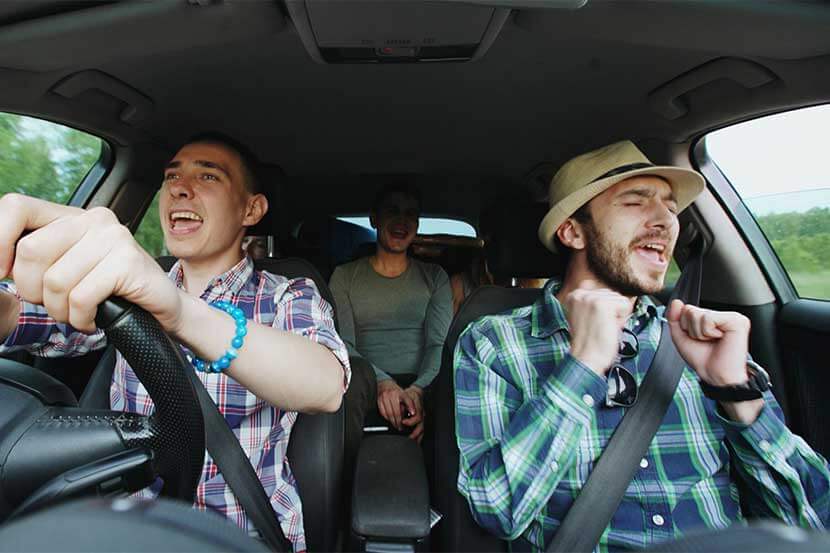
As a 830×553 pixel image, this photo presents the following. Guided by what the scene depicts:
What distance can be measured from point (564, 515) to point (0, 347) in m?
1.42

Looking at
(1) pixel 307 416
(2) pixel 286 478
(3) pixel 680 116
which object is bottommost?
(2) pixel 286 478

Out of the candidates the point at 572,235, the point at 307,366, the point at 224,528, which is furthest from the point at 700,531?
the point at 572,235

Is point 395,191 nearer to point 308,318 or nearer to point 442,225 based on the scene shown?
point 442,225

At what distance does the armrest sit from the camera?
99cm

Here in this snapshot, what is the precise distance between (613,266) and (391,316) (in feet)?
4.78

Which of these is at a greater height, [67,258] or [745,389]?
[67,258]

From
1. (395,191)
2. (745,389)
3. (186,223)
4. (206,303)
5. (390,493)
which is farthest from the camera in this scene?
(395,191)

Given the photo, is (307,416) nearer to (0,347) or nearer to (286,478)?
(286,478)

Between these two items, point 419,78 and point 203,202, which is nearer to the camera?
point 203,202

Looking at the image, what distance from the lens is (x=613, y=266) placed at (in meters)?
1.30

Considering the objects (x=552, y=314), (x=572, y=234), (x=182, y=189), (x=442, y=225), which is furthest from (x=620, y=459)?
(x=442, y=225)

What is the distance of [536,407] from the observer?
102 centimetres

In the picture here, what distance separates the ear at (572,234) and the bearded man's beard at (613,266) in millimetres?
28

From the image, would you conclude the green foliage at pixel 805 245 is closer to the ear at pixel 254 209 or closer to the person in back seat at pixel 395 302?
the person in back seat at pixel 395 302
